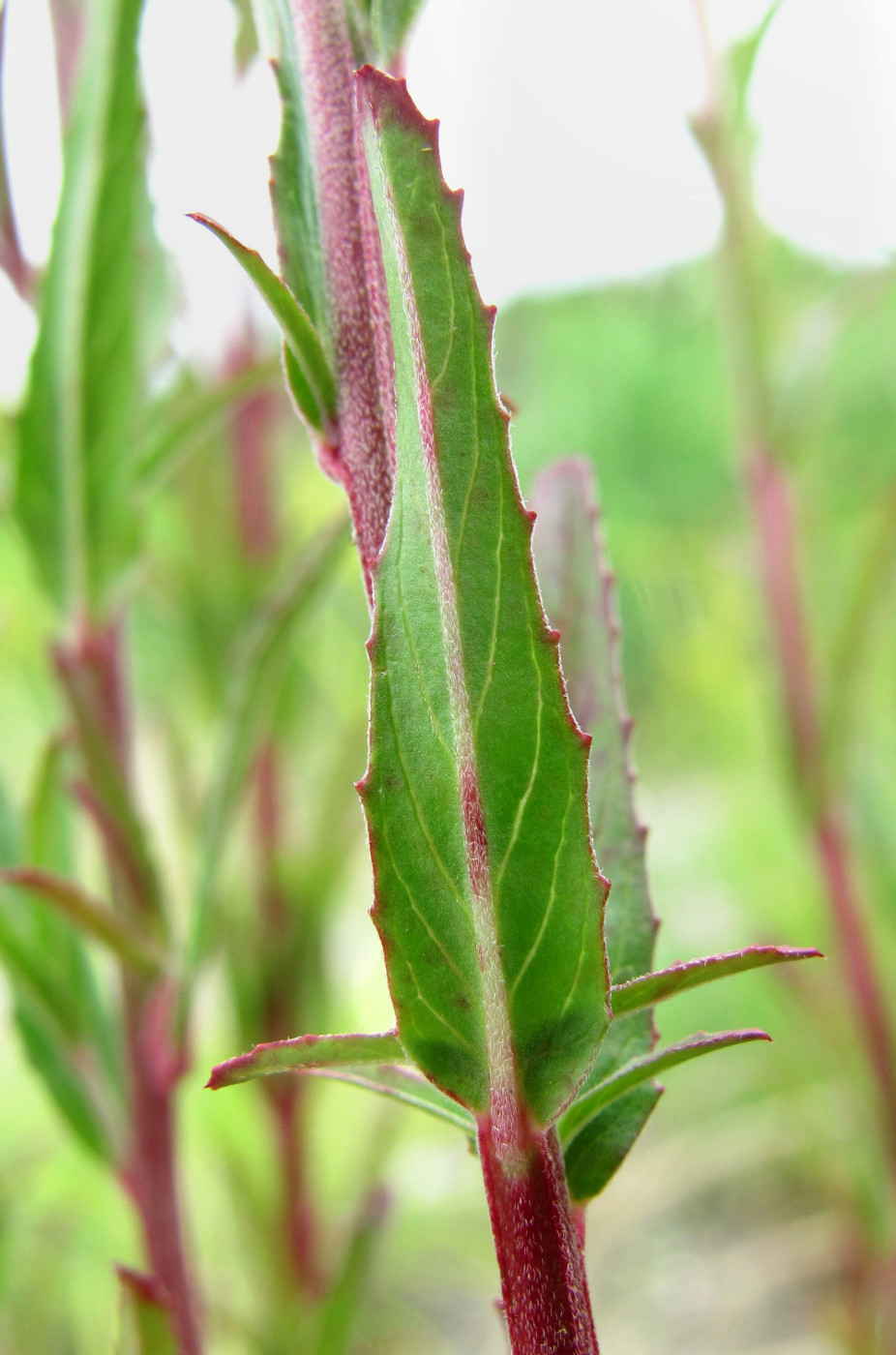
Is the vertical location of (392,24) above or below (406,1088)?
above

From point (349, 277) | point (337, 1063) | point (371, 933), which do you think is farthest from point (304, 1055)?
point (371, 933)

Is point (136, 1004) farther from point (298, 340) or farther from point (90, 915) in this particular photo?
point (298, 340)

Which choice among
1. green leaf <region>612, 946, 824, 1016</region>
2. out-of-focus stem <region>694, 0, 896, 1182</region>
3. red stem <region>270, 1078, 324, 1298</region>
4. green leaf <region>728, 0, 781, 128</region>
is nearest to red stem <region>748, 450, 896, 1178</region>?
out-of-focus stem <region>694, 0, 896, 1182</region>

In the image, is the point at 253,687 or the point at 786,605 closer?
the point at 253,687

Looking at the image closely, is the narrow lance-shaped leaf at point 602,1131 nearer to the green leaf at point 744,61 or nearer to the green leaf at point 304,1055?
the green leaf at point 304,1055

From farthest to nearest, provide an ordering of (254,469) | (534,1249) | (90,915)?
1. (254,469)
2. (90,915)
3. (534,1249)

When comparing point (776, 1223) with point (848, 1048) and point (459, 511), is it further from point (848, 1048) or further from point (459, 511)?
point (459, 511)

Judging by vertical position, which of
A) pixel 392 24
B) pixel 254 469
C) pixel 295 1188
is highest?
pixel 254 469

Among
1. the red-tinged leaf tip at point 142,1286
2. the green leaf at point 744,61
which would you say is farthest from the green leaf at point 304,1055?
the green leaf at point 744,61
